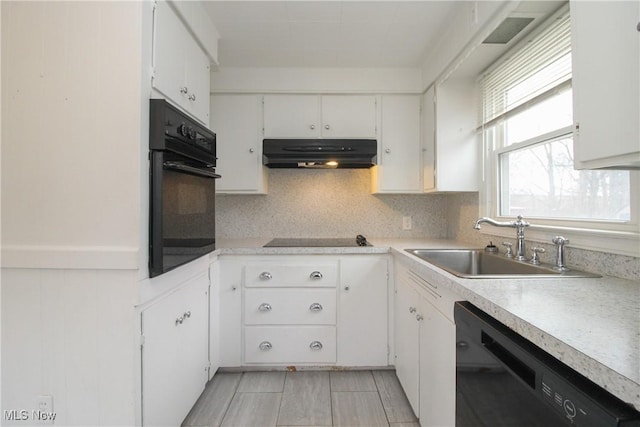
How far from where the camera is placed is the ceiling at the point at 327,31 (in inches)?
67.9

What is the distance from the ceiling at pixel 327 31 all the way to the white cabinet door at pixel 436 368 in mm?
1686

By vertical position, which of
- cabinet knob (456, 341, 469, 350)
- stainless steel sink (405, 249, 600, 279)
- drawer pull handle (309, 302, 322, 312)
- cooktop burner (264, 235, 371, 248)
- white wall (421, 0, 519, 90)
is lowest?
drawer pull handle (309, 302, 322, 312)

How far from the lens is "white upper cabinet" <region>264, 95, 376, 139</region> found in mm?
2422

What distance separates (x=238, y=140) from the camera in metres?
2.41

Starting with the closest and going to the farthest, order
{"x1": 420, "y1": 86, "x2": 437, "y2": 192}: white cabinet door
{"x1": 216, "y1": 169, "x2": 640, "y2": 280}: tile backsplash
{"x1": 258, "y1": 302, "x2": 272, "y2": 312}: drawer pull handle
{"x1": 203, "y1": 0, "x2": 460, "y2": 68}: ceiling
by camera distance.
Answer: {"x1": 203, "y1": 0, "x2": 460, "y2": 68}: ceiling → {"x1": 258, "y1": 302, "x2": 272, "y2": 312}: drawer pull handle → {"x1": 420, "y1": 86, "x2": 437, "y2": 192}: white cabinet door → {"x1": 216, "y1": 169, "x2": 640, "y2": 280}: tile backsplash

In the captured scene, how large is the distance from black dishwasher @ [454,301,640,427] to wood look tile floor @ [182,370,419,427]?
812 mm

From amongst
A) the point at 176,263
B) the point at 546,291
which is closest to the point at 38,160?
the point at 176,263

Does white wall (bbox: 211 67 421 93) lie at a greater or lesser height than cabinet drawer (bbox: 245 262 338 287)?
greater

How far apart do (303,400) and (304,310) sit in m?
0.54

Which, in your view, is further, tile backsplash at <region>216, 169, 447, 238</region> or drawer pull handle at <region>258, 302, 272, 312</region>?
tile backsplash at <region>216, 169, 447, 238</region>

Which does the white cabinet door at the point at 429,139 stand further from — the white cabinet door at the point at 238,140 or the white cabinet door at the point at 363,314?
the white cabinet door at the point at 238,140

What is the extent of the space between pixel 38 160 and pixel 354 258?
1.74 metres

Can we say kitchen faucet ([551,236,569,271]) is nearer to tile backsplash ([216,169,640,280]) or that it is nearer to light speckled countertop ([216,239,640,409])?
light speckled countertop ([216,239,640,409])
